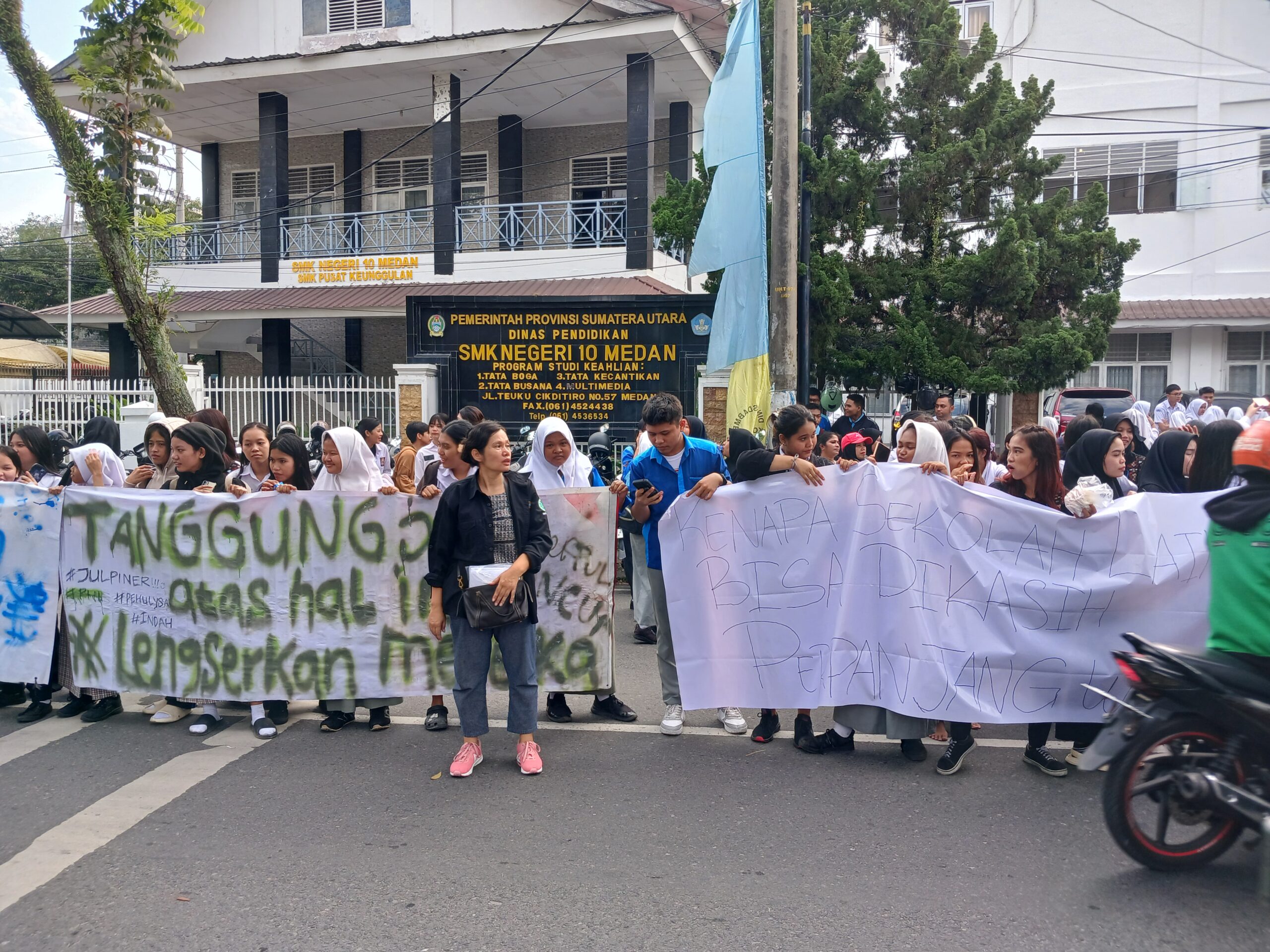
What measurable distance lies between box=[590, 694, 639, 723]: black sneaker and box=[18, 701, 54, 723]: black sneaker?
3275mm

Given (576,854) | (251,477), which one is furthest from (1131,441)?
(251,477)

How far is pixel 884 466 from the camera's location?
525 centimetres

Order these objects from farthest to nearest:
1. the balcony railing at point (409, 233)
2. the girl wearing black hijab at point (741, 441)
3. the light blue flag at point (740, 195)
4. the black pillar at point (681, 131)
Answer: the black pillar at point (681, 131)
the balcony railing at point (409, 233)
the light blue flag at point (740, 195)
the girl wearing black hijab at point (741, 441)

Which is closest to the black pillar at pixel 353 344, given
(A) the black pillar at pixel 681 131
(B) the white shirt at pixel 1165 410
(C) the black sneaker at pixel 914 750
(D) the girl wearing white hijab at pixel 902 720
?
(A) the black pillar at pixel 681 131

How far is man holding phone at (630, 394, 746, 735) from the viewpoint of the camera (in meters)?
5.56

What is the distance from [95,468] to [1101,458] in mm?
5882

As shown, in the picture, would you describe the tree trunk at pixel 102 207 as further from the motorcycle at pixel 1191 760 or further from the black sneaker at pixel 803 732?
the motorcycle at pixel 1191 760

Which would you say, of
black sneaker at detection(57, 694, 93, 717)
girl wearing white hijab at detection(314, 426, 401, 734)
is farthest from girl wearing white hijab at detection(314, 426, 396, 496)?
black sneaker at detection(57, 694, 93, 717)

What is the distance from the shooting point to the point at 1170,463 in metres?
5.88

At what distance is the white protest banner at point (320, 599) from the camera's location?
5.77 meters

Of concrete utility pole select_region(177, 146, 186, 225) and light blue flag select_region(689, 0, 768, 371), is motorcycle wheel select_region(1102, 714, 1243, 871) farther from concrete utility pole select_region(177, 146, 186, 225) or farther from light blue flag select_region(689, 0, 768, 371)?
concrete utility pole select_region(177, 146, 186, 225)

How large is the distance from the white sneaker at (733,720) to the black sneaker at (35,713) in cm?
401

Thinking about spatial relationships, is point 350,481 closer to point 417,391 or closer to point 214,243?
point 417,391

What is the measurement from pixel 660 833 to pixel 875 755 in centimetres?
145
